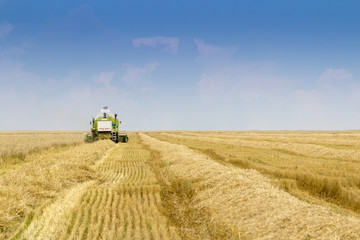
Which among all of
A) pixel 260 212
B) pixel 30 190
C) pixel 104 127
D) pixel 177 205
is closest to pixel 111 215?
pixel 177 205

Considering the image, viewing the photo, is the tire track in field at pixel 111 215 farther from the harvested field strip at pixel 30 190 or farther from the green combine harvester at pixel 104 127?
the green combine harvester at pixel 104 127

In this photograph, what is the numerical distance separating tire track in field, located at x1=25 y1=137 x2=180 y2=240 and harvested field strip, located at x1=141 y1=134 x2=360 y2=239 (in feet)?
4.78

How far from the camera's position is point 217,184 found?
9.53 metres

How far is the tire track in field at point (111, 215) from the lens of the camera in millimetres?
6199

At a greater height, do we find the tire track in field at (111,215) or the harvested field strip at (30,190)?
the harvested field strip at (30,190)

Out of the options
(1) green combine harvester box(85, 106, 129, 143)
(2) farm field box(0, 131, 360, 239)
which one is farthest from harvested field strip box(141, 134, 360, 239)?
(1) green combine harvester box(85, 106, 129, 143)

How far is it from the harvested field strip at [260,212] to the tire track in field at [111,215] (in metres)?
1.46

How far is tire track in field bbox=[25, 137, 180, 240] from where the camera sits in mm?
6199

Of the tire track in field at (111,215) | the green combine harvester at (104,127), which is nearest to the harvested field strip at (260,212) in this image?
the tire track in field at (111,215)

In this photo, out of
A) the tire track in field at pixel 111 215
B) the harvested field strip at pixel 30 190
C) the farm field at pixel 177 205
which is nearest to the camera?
the farm field at pixel 177 205

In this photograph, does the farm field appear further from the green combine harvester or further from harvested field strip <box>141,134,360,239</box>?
the green combine harvester

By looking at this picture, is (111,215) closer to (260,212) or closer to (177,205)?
(177,205)

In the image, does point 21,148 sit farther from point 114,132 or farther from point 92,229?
point 92,229

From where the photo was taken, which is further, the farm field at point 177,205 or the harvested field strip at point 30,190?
the harvested field strip at point 30,190
